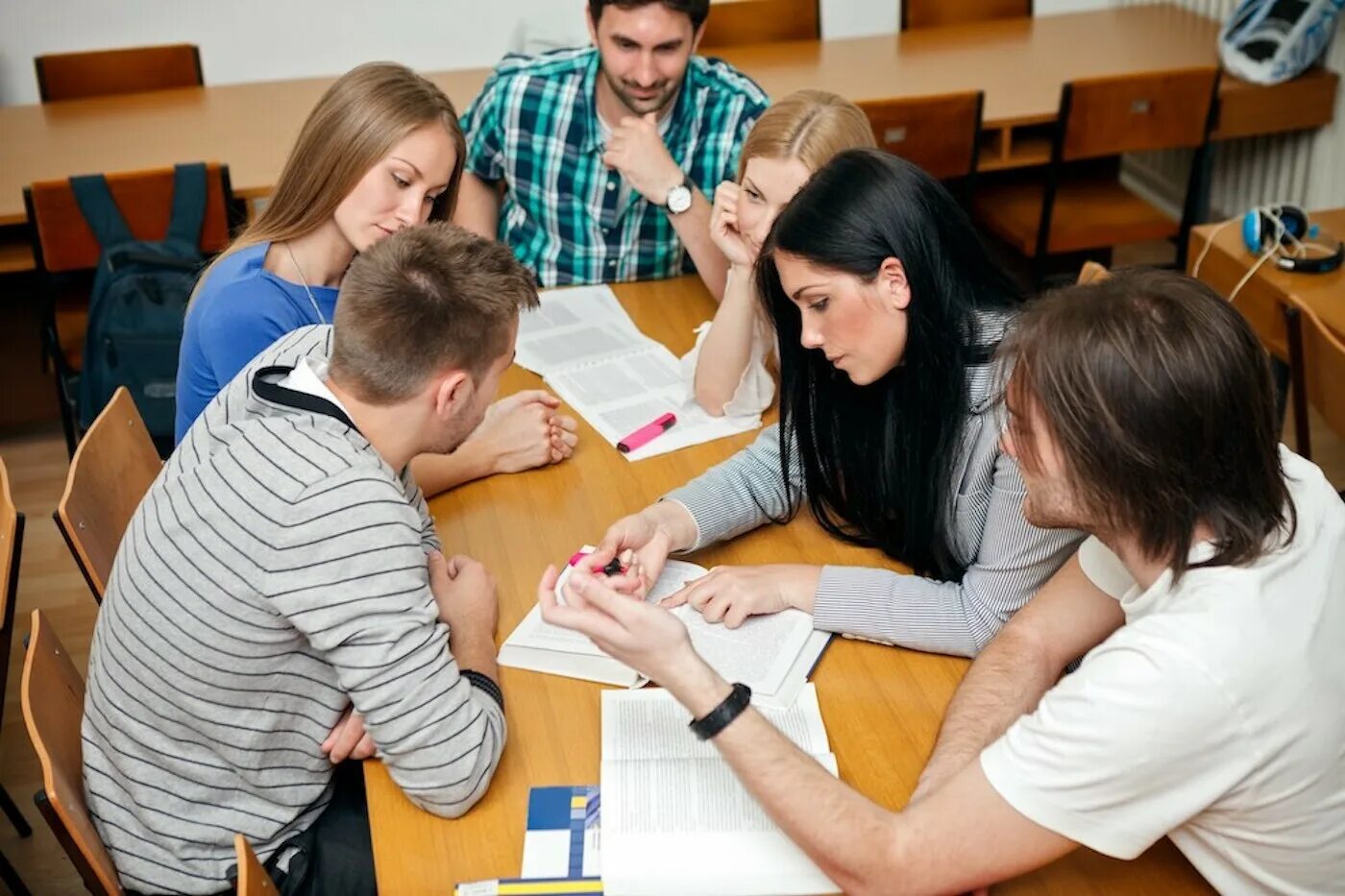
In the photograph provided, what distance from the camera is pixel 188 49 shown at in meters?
4.23

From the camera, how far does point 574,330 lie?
2.64 m

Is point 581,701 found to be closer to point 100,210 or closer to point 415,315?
point 415,315

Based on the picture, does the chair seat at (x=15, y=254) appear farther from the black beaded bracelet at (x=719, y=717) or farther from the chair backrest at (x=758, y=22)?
the black beaded bracelet at (x=719, y=717)

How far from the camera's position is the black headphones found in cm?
291

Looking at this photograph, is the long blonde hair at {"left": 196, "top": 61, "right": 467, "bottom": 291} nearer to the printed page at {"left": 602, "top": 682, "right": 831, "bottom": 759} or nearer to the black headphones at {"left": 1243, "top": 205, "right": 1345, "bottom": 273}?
the printed page at {"left": 602, "top": 682, "right": 831, "bottom": 759}

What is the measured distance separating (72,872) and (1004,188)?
10.7ft

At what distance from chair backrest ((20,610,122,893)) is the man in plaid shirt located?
4.84 feet

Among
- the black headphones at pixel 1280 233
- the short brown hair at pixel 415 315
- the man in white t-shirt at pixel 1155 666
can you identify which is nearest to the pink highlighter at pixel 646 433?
the short brown hair at pixel 415 315

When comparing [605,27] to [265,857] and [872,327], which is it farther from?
[265,857]

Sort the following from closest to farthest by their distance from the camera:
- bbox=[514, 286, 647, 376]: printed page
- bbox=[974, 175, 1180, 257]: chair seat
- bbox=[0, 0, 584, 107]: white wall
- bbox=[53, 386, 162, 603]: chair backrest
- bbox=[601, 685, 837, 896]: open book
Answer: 1. bbox=[601, 685, 837, 896]: open book
2. bbox=[53, 386, 162, 603]: chair backrest
3. bbox=[514, 286, 647, 376]: printed page
4. bbox=[974, 175, 1180, 257]: chair seat
5. bbox=[0, 0, 584, 107]: white wall

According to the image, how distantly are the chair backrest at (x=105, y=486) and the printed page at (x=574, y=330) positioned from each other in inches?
27.5

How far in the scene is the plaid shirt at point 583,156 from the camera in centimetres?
286

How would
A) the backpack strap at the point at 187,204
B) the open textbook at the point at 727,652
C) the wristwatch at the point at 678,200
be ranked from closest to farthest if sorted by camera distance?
the open textbook at the point at 727,652 → the wristwatch at the point at 678,200 → the backpack strap at the point at 187,204

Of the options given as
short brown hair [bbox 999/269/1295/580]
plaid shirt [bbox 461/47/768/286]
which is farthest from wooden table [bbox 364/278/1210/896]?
plaid shirt [bbox 461/47/768/286]
